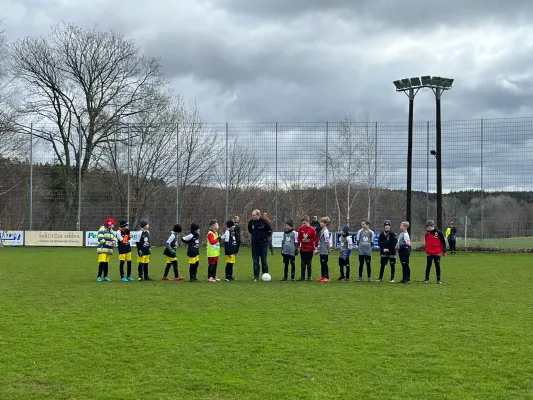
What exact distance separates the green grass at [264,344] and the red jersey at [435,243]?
7.25 feet

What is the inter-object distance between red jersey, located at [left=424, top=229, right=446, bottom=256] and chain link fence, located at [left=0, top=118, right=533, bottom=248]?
63.0ft

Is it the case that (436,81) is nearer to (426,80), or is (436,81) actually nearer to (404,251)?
(426,80)

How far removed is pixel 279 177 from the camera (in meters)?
40.4

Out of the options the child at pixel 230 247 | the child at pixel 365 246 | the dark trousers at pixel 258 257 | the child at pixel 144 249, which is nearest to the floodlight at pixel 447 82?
the child at pixel 365 246

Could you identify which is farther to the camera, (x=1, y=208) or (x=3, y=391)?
(x=1, y=208)

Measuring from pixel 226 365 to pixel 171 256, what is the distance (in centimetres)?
1040

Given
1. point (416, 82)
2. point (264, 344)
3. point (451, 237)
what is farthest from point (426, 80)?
point (264, 344)

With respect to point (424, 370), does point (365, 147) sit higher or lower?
higher

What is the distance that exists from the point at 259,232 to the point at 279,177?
910 inches

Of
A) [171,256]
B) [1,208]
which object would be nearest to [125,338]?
[171,256]

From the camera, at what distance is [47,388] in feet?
20.5

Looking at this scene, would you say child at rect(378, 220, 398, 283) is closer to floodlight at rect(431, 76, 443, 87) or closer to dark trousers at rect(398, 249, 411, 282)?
dark trousers at rect(398, 249, 411, 282)

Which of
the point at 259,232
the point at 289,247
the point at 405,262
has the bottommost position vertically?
the point at 405,262

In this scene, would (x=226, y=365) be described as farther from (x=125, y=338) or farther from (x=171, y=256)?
(x=171, y=256)
